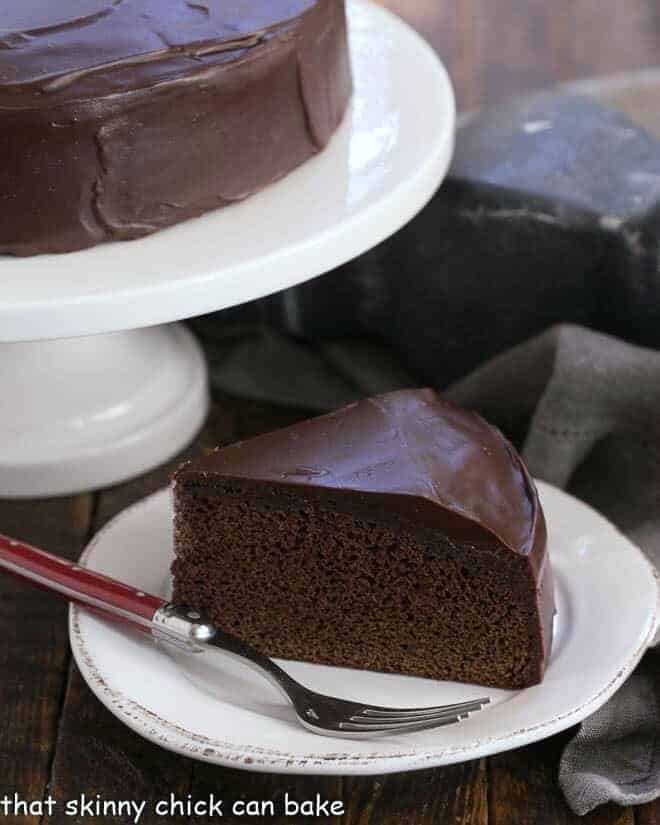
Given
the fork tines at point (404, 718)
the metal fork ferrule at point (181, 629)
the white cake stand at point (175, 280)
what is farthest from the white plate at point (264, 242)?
the fork tines at point (404, 718)

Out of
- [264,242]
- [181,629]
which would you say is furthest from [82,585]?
[264,242]

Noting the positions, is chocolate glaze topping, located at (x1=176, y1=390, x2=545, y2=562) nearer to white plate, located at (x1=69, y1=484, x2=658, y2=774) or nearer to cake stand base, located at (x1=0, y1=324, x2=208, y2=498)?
white plate, located at (x1=69, y1=484, x2=658, y2=774)

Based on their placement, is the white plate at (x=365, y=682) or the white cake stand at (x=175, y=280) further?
the white cake stand at (x=175, y=280)

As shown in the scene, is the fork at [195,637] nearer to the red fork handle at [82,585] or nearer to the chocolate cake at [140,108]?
the red fork handle at [82,585]

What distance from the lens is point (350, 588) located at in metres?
1.16

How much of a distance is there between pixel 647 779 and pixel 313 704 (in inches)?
10.4

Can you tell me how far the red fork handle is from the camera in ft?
3.72

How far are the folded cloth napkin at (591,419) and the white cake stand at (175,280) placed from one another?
156 millimetres

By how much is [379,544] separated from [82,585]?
0.25 m

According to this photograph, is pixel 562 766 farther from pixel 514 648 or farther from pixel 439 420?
pixel 439 420

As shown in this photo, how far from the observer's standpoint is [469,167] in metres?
1.53

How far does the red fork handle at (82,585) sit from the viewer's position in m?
1.13

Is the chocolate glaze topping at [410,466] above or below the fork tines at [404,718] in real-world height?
above

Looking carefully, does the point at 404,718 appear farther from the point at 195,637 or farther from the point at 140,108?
the point at 140,108
